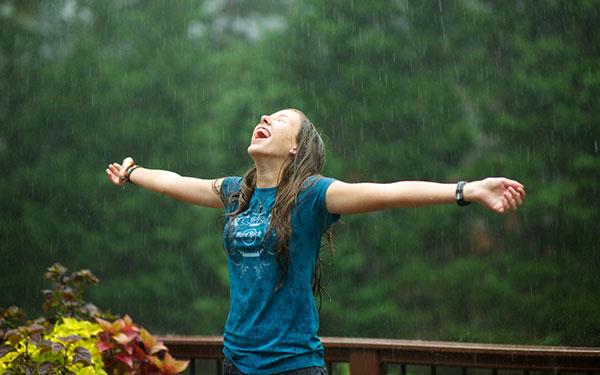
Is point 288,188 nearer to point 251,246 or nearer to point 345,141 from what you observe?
point 251,246

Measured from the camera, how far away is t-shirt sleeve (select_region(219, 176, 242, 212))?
247 centimetres

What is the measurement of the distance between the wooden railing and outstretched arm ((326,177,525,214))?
1507mm

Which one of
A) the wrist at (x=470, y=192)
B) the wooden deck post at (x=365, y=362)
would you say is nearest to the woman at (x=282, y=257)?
the wrist at (x=470, y=192)

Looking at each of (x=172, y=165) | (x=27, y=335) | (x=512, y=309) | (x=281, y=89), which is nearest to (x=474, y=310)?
(x=512, y=309)

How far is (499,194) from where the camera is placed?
1.94 metres

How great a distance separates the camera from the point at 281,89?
404 inches

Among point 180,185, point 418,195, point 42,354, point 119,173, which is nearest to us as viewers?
point 418,195

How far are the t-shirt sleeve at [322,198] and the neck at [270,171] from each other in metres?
0.15

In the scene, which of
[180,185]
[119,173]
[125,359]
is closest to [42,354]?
[125,359]

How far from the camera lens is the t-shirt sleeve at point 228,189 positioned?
8.10ft

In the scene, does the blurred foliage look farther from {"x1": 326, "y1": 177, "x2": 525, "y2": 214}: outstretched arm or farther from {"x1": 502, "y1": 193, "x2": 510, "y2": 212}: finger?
{"x1": 502, "y1": 193, "x2": 510, "y2": 212}: finger

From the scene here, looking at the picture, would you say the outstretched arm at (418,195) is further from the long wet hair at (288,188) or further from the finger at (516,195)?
the long wet hair at (288,188)

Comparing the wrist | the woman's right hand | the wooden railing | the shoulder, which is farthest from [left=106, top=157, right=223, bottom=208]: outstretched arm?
the wooden railing

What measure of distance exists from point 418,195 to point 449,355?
170 cm
